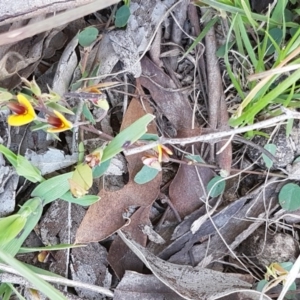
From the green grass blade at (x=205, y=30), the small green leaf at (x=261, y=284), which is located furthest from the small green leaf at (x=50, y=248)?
the green grass blade at (x=205, y=30)

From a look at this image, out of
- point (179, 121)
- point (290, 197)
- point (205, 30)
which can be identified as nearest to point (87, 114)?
point (179, 121)

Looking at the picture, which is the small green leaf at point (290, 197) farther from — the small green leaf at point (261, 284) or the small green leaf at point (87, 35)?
the small green leaf at point (87, 35)

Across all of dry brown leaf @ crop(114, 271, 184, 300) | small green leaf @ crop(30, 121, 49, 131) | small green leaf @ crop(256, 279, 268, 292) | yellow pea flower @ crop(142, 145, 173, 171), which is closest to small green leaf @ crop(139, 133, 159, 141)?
yellow pea flower @ crop(142, 145, 173, 171)

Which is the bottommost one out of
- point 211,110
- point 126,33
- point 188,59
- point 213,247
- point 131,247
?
point 213,247

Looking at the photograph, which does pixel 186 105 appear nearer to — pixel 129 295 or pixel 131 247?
pixel 131 247

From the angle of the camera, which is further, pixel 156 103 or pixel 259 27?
pixel 156 103

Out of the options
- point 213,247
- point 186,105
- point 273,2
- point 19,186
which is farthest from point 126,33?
point 213,247

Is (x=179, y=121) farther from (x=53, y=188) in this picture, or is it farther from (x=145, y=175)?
(x=53, y=188)
